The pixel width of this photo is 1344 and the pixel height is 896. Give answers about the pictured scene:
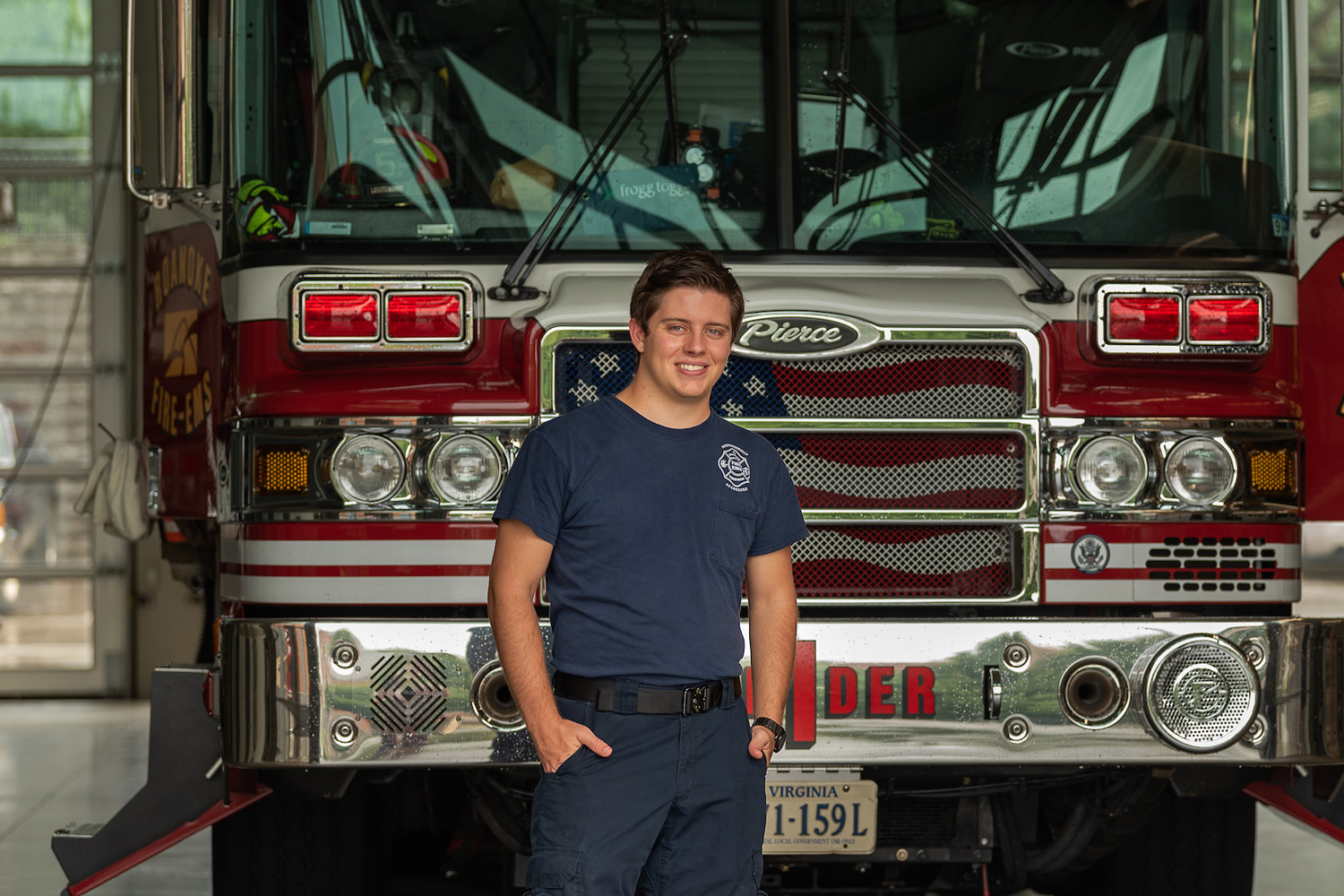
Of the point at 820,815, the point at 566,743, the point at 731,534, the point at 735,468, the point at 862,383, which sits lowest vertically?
the point at 820,815

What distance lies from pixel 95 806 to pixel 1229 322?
224 inches

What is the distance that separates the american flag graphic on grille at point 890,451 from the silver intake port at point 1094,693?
0.28 m

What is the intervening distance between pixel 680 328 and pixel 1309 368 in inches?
91.1

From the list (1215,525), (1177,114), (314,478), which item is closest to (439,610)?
(314,478)

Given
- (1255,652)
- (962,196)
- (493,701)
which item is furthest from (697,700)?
(962,196)

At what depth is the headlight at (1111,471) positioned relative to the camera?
3887mm

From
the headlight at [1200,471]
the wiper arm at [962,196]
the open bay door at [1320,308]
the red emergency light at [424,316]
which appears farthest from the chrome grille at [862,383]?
the open bay door at [1320,308]

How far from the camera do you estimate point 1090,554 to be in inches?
153

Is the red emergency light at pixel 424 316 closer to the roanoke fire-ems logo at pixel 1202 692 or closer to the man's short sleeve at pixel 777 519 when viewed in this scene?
the man's short sleeve at pixel 777 519

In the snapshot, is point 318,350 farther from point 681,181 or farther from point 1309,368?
point 1309,368

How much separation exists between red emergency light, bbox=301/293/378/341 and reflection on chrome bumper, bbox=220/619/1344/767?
685 mm

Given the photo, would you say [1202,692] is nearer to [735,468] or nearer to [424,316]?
[735,468]

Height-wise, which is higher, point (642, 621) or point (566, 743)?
point (642, 621)

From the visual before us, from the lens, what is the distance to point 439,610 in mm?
3834
